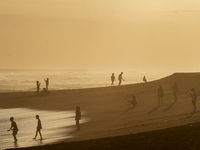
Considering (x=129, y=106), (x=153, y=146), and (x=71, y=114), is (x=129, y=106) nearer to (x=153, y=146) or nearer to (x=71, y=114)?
(x=71, y=114)

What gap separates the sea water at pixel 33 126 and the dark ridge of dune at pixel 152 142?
5.52m

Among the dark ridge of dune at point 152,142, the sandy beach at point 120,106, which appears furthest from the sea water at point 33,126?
the dark ridge of dune at point 152,142

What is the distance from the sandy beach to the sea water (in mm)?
876

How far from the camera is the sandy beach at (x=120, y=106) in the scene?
25.0 m

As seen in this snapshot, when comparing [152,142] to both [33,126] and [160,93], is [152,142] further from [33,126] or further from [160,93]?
[160,93]

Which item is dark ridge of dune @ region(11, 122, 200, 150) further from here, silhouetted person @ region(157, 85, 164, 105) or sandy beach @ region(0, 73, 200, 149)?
silhouetted person @ region(157, 85, 164, 105)

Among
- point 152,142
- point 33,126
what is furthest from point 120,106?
point 152,142

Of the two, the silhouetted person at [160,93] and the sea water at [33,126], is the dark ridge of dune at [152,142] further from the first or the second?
the silhouetted person at [160,93]

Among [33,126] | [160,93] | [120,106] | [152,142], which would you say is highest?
[160,93]

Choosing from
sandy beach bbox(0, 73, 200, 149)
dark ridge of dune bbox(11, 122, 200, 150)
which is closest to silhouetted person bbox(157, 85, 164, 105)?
sandy beach bbox(0, 73, 200, 149)

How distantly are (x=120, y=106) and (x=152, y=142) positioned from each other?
1946 cm

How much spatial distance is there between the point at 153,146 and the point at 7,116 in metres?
22.9

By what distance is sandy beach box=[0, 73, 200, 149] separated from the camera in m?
25.0

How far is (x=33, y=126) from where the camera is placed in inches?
1209
